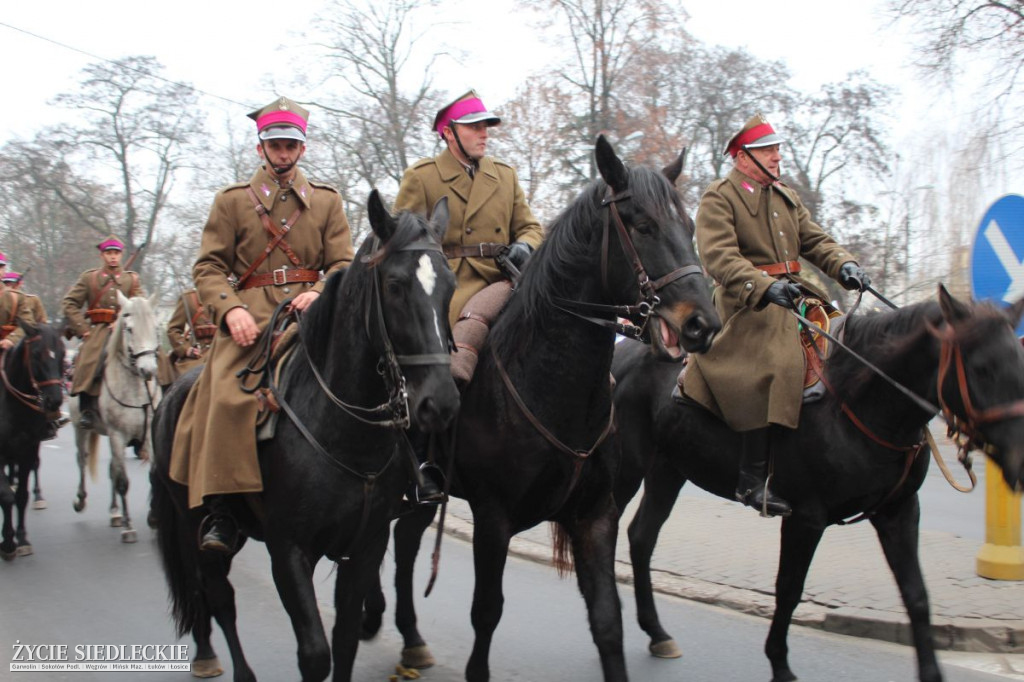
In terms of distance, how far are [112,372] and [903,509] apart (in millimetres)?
8522

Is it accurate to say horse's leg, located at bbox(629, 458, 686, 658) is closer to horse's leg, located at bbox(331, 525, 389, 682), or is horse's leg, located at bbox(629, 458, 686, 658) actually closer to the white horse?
horse's leg, located at bbox(331, 525, 389, 682)

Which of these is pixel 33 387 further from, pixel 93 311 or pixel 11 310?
pixel 11 310

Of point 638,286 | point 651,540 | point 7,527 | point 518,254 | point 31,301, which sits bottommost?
point 7,527

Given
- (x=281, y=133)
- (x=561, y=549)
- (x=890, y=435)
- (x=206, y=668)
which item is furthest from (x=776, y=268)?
(x=206, y=668)

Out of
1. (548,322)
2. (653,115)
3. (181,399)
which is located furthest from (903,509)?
(653,115)

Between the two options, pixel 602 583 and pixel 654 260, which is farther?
pixel 602 583

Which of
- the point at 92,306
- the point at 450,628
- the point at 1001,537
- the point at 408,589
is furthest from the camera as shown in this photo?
the point at 92,306

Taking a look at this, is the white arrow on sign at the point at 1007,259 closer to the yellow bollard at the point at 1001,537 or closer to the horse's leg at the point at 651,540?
the yellow bollard at the point at 1001,537

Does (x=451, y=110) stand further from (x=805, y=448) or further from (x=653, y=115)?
(x=653, y=115)

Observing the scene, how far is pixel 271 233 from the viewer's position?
5074mm

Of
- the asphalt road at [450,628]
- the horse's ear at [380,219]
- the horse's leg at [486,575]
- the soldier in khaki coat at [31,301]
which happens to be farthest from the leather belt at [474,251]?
the soldier in khaki coat at [31,301]

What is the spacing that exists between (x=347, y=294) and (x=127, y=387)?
23.6 feet

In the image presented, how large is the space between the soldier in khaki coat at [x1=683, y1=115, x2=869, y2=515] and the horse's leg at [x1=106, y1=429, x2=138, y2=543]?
640cm

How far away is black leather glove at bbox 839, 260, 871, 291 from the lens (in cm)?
Answer: 558
